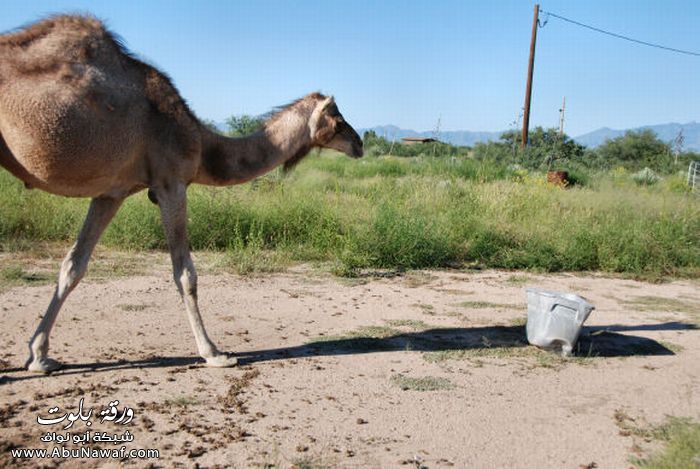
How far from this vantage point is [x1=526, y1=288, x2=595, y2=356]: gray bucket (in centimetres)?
679

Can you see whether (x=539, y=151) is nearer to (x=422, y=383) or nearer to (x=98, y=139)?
(x=422, y=383)

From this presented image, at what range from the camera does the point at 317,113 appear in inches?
277

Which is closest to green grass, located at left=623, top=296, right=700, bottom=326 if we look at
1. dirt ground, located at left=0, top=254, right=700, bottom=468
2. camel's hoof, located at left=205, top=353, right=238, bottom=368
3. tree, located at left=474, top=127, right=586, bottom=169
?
dirt ground, located at left=0, top=254, right=700, bottom=468

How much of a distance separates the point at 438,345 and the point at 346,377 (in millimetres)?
1535

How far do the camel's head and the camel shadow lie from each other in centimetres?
216

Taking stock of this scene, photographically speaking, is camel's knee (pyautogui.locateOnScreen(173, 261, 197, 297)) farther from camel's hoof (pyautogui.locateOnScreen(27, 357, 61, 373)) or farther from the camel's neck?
camel's hoof (pyautogui.locateOnScreen(27, 357, 61, 373))

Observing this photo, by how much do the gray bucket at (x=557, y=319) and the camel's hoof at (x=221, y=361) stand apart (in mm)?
3248

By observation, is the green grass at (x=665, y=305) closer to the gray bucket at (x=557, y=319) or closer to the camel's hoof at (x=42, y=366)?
the gray bucket at (x=557, y=319)

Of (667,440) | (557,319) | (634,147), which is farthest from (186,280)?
(634,147)

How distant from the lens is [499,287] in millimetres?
10094

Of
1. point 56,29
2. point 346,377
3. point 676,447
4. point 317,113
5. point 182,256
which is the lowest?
point 346,377

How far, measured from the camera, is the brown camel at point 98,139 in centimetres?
508

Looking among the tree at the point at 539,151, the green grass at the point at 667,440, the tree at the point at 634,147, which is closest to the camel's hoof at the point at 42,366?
the green grass at the point at 667,440

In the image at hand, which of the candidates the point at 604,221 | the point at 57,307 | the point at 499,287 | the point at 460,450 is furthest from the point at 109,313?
the point at 604,221
